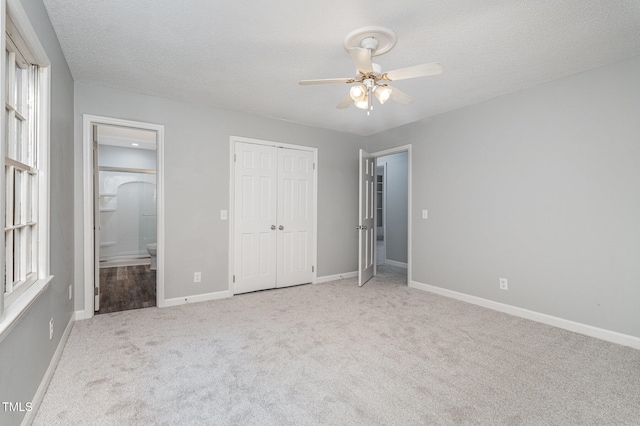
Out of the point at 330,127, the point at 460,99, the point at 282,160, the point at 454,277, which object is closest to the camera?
the point at 460,99

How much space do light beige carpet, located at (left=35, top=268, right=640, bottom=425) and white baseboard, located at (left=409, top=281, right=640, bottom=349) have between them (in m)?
0.11

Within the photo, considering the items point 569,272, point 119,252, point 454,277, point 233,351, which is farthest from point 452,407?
point 119,252

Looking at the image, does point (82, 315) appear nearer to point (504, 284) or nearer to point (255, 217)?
point (255, 217)

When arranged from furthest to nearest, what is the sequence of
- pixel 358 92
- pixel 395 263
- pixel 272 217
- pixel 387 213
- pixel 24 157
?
pixel 387 213 → pixel 395 263 → pixel 272 217 → pixel 358 92 → pixel 24 157

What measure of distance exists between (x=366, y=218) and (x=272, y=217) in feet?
4.76

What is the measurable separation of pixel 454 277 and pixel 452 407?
7.74 feet

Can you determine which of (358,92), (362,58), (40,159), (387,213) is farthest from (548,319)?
(40,159)

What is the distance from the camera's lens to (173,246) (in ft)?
11.7

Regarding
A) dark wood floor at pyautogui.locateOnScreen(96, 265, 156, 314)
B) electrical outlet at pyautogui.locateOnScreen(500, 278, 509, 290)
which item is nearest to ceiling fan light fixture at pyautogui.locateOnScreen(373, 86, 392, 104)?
electrical outlet at pyautogui.locateOnScreen(500, 278, 509, 290)

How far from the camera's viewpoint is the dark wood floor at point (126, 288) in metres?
3.58

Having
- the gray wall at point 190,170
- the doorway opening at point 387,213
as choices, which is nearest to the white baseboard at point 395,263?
the doorway opening at point 387,213

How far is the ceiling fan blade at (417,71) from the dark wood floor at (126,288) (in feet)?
11.7

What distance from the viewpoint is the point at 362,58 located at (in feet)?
6.64

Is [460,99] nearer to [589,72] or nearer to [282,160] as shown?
[589,72]
